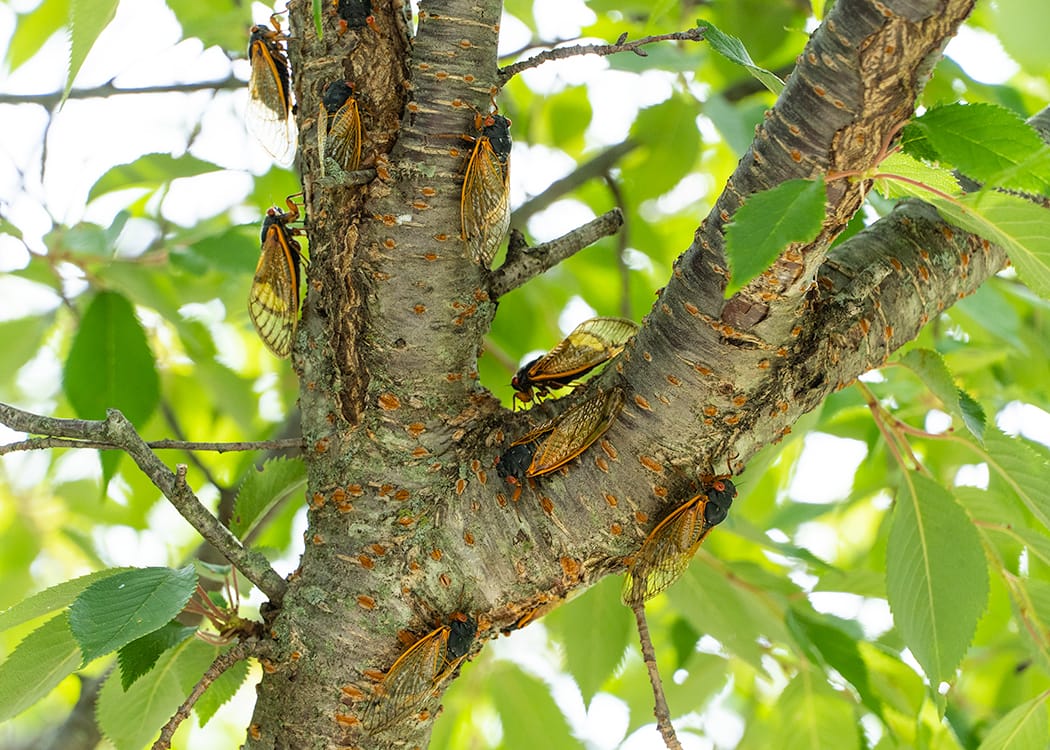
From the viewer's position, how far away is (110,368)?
1150 millimetres

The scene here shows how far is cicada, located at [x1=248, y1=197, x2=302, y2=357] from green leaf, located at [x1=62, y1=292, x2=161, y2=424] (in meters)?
0.32

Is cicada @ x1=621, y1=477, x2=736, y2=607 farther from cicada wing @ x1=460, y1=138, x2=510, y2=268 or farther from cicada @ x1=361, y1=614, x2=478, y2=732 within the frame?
cicada wing @ x1=460, y1=138, x2=510, y2=268

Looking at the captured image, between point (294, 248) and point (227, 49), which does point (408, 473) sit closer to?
point (294, 248)

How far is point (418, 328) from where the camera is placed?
79cm

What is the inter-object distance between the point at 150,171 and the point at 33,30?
62cm

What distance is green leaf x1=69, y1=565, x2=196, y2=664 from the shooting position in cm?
62

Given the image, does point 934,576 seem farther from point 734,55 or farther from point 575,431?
point 734,55

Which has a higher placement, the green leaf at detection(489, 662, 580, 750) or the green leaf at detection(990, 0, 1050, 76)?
the green leaf at detection(990, 0, 1050, 76)

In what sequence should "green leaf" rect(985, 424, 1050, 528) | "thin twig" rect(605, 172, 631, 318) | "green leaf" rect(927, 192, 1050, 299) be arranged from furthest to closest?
"thin twig" rect(605, 172, 631, 318)
"green leaf" rect(985, 424, 1050, 528)
"green leaf" rect(927, 192, 1050, 299)

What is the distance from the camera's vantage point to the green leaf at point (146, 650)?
0.75 m

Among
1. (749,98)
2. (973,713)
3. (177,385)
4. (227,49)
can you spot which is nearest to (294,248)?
(227,49)

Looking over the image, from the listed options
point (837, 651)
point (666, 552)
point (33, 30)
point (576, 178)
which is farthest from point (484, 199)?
point (33, 30)

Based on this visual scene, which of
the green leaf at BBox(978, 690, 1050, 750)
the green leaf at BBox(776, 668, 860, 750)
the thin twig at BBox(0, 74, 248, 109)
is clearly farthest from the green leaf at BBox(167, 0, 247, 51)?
the green leaf at BBox(978, 690, 1050, 750)

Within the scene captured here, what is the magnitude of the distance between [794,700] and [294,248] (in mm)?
814
